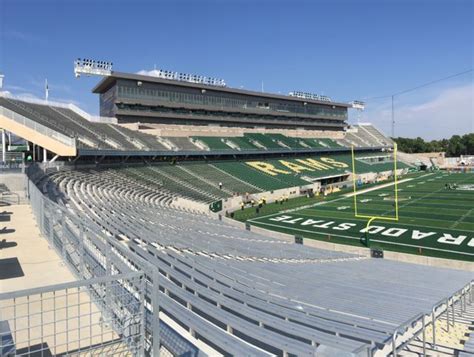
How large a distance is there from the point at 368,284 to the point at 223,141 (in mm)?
34636

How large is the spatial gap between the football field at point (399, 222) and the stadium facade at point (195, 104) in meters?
19.1

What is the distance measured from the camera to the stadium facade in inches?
1501

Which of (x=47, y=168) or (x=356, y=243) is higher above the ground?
(x=47, y=168)

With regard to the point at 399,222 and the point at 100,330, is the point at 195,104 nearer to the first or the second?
the point at 399,222

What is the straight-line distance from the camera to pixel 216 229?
49.5 ft

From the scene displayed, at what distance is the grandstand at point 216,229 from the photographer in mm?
4070

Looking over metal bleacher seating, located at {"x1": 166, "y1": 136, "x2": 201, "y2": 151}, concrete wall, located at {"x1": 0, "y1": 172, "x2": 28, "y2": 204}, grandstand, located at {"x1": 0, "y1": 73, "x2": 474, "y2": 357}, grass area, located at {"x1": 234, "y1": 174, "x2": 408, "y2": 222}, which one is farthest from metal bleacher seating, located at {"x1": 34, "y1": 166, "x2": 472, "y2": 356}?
metal bleacher seating, located at {"x1": 166, "y1": 136, "x2": 201, "y2": 151}

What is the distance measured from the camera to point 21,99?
3003cm

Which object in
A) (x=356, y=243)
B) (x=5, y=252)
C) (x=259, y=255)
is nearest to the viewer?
(x=5, y=252)

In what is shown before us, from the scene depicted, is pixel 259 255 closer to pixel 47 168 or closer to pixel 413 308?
pixel 413 308

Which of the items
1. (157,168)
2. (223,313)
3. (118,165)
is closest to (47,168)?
(118,165)

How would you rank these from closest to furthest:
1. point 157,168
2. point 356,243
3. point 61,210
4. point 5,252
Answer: point 61,210 → point 5,252 → point 356,243 → point 157,168

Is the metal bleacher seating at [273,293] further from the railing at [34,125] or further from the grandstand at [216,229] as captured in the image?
the railing at [34,125]

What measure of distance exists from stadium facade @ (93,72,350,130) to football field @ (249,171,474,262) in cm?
1907
